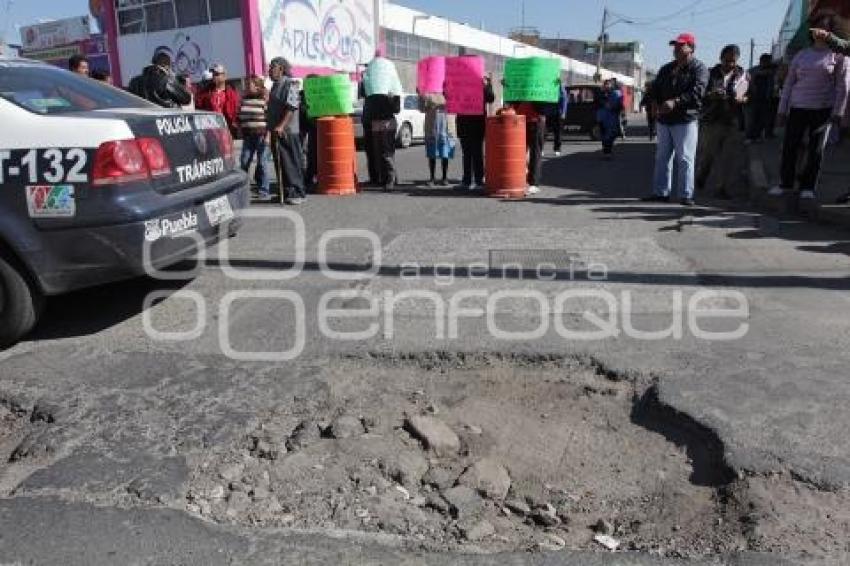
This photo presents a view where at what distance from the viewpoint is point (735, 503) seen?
2.66 m

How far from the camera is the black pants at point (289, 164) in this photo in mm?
9188

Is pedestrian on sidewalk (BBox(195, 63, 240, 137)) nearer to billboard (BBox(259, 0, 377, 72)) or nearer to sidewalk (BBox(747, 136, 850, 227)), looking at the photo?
sidewalk (BBox(747, 136, 850, 227))

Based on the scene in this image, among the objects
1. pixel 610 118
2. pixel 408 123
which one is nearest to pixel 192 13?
pixel 408 123

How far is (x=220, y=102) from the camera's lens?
1028cm

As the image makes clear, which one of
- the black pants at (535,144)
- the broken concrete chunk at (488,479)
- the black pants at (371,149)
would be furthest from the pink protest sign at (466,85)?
the broken concrete chunk at (488,479)

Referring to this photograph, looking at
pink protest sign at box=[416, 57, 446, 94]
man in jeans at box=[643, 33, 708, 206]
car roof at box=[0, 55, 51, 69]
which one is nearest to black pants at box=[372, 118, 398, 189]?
pink protest sign at box=[416, 57, 446, 94]

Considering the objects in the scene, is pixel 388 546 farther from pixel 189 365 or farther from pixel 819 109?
pixel 819 109

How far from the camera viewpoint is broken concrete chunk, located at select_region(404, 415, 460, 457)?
3.12 meters

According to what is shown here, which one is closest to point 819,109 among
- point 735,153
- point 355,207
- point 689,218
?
point 689,218

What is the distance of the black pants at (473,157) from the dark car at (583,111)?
13.7 metres

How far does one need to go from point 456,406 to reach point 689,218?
5.10 meters

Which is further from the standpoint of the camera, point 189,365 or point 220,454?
point 189,365

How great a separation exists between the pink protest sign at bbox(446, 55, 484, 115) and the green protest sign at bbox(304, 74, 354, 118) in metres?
1.41

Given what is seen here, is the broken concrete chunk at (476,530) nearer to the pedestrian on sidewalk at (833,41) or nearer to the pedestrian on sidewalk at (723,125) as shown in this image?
the pedestrian on sidewalk at (833,41)
